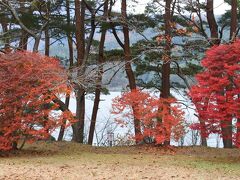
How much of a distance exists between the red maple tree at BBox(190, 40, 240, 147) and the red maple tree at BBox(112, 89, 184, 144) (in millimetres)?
2083

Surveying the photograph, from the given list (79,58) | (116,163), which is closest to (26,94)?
(116,163)

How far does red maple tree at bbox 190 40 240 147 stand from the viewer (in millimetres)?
11297

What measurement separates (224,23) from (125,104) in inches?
296

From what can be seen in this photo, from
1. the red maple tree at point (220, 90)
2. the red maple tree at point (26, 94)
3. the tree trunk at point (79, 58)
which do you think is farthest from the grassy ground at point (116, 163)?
the tree trunk at point (79, 58)

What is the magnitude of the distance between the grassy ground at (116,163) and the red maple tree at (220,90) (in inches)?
44.5

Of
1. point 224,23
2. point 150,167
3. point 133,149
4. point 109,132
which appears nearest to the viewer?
point 150,167

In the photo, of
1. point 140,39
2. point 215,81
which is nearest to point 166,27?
point 140,39

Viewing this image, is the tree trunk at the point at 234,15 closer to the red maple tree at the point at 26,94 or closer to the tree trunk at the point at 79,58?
the tree trunk at the point at 79,58

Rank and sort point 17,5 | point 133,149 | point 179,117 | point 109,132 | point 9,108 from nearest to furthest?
point 9,108 → point 179,117 → point 133,149 → point 17,5 → point 109,132

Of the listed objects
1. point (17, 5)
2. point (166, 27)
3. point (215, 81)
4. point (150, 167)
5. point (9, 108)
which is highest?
point (17, 5)

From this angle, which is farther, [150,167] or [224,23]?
[224,23]

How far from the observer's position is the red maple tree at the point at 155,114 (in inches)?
551

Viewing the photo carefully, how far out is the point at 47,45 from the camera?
66.9 ft

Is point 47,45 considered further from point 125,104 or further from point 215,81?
point 215,81
